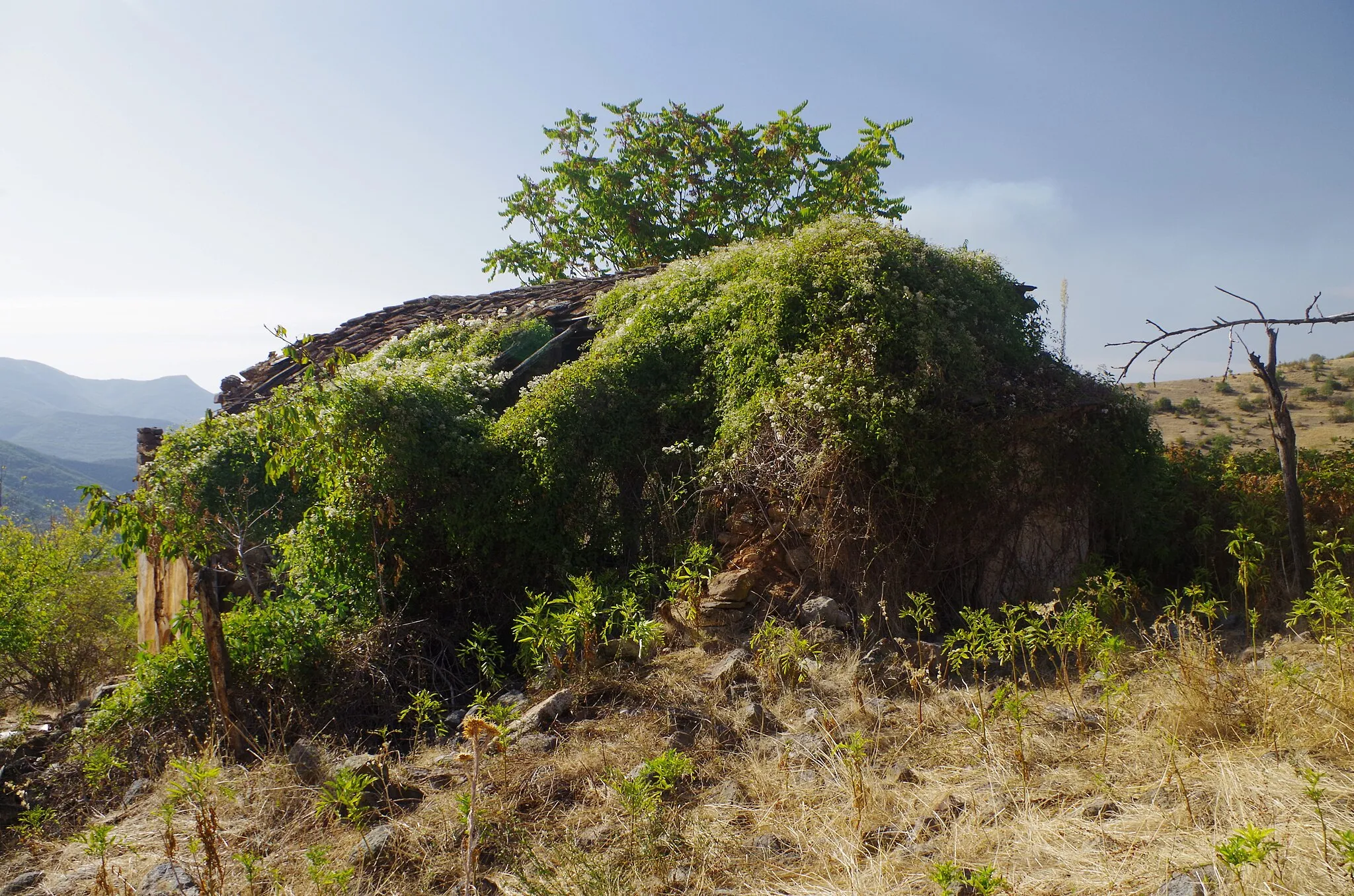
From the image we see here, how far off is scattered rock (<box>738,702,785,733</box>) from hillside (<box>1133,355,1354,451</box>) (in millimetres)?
12765

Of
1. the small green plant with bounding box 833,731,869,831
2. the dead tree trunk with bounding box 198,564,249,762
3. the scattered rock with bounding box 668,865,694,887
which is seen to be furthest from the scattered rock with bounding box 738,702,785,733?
the dead tree trunk with bounding box 198,564,249,762

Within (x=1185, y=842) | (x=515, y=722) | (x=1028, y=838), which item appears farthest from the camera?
(x=515, y=722)

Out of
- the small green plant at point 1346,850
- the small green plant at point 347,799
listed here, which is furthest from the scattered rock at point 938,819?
the small green plant at point 347,799

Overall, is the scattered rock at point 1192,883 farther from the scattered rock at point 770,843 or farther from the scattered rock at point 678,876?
the scattered rock at point 678,876

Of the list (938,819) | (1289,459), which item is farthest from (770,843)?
(1289,459)

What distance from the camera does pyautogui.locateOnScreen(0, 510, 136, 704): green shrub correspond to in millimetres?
10109

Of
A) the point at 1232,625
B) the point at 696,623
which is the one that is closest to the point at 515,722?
the point at 696,623

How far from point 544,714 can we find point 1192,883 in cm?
326

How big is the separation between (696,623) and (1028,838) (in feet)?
9.43

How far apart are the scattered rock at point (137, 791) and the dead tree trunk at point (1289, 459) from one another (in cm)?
791

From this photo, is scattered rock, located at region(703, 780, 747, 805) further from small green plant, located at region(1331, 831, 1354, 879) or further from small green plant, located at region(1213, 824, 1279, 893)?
small green plant, located at region(1331, 831, 1354, 879)

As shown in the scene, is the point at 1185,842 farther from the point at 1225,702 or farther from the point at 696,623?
the point at 696,623

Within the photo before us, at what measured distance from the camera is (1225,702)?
3812 millimetres

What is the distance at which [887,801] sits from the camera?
3.57m
